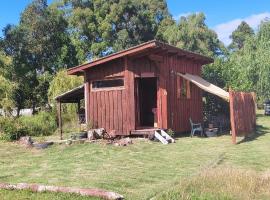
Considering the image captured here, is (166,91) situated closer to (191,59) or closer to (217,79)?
(191,59)

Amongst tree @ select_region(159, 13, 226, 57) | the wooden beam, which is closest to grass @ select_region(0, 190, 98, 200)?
the wooden beam

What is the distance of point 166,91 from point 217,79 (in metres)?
12.3

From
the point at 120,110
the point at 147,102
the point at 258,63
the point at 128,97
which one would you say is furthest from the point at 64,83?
the point at 258,63

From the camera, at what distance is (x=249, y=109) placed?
23.0 meters

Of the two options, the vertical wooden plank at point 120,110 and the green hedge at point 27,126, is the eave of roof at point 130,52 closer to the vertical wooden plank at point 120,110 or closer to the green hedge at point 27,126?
the vertical wooden plank at point 120,110

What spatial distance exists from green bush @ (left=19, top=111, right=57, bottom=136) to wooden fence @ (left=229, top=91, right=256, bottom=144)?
31.5ft

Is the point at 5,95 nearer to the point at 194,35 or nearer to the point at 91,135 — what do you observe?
the point at 91,135

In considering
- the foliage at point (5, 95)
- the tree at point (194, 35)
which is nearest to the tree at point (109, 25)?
the tree at point (194, 35)

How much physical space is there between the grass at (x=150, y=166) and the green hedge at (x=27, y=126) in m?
1.59

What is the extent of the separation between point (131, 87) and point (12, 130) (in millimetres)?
5547

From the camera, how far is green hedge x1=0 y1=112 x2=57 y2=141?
20.6m

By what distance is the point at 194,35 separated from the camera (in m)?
60.0

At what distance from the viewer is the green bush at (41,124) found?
23.0 meters

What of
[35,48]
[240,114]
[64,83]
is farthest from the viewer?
[35,48]
